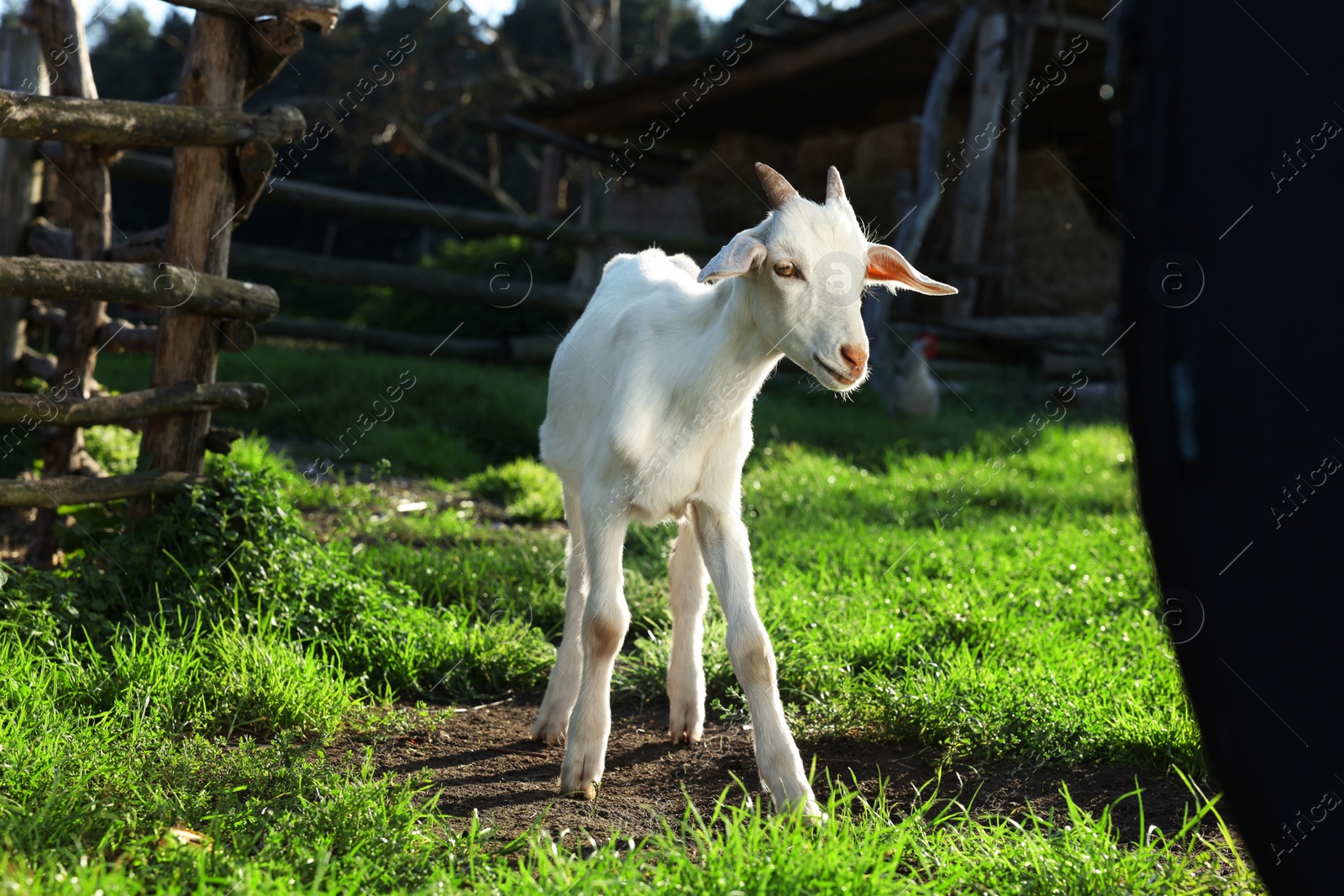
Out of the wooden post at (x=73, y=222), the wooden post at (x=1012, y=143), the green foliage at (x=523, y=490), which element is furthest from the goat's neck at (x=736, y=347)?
the wooden post at (x=1012, y=143)

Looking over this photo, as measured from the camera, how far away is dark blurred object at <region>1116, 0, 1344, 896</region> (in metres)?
0.93

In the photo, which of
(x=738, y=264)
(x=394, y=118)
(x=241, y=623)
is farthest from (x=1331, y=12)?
(x=394, y=118)

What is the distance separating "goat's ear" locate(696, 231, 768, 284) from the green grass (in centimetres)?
140

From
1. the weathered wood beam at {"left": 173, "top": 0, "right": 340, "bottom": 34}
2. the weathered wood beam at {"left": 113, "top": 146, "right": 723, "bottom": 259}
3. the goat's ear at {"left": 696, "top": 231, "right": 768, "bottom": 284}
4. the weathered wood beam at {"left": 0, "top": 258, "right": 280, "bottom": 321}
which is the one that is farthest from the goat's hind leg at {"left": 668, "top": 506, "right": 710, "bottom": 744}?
the weathered wood beam at {"left": 113, "top": 146, "right": 723, "bottom": 259}

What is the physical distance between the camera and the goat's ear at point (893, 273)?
11.1 ft

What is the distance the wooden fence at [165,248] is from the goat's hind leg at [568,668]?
6.15ft

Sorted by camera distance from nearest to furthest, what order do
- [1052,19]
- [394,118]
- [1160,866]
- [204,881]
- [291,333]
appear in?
1. [204,881]
2. [1160,866]
3. [291,333]
4. [1052,19]
5. [394,118]

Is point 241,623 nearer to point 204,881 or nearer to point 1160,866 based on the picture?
point 204,881

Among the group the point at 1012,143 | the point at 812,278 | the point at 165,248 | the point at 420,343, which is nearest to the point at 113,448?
Result: the point at 165,248

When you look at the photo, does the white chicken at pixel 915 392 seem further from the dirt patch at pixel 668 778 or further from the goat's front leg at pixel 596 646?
the goat's front leg at pixel 596 646

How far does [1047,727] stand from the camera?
12.0 ft

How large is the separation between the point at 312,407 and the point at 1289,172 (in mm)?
8935

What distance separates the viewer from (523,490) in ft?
25.3

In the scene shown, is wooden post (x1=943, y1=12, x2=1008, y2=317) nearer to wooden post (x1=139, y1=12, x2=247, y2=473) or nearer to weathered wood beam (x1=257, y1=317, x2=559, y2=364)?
weathered wood beam (x1=257, y1=317, x2=559, y2=364)
